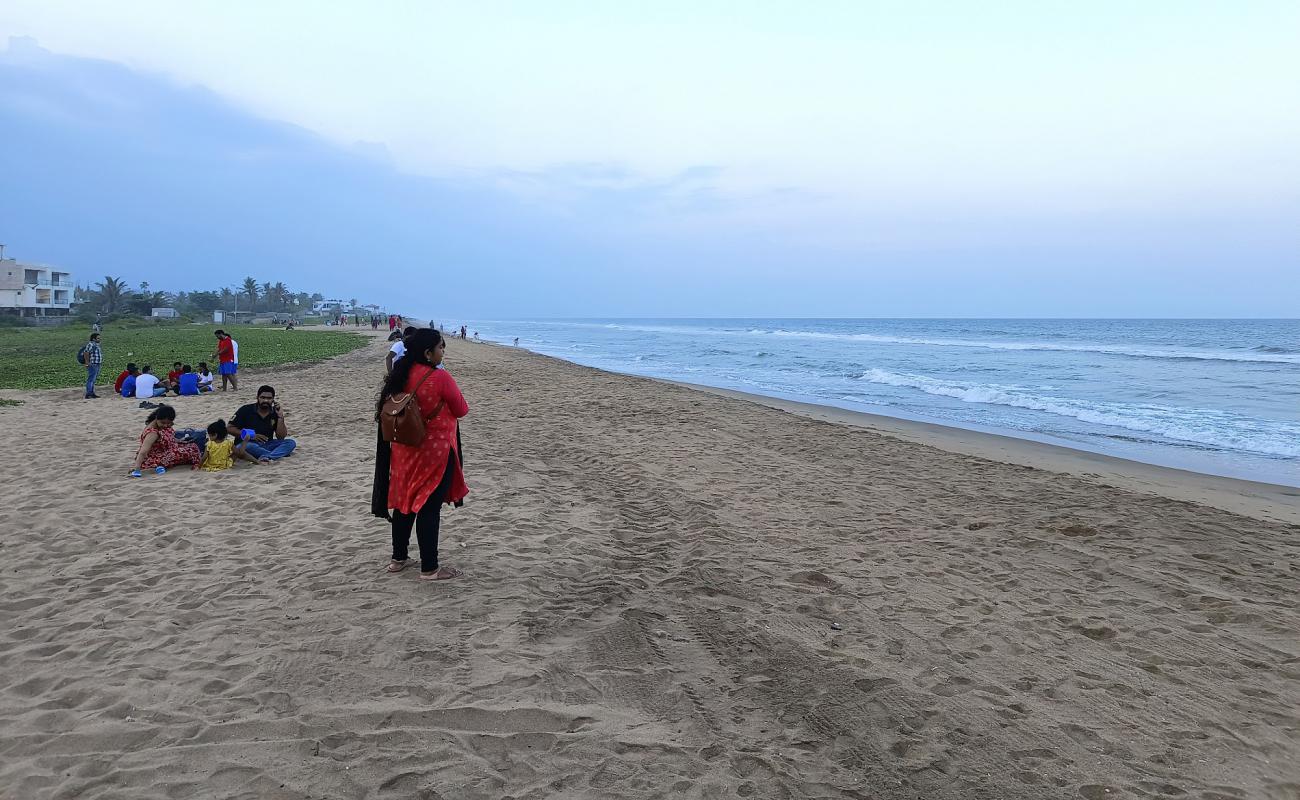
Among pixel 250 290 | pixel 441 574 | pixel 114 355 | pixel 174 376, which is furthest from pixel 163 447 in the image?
pixel 250 290

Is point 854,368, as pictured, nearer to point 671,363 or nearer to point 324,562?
point 671,363

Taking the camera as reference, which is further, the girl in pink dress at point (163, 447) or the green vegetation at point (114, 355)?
the green vegetation at point (114, 355)

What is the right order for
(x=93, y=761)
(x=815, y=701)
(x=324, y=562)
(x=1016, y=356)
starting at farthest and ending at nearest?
(x=1016, y=356)
(x=324, y=562)
(x=815, y=701)
(x=93, y=761)

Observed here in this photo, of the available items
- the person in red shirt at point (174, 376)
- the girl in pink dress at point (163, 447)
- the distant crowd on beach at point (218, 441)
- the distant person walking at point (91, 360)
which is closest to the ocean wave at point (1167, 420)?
the distant crowd on beach at point (218, 441)

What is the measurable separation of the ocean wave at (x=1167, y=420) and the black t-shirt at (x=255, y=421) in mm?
14252

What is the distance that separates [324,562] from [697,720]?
3.08 metres

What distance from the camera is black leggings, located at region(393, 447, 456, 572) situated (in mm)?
4453

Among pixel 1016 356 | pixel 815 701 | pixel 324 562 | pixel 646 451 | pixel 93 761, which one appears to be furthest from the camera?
pixel 1016 356

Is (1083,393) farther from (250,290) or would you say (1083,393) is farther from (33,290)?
(250,290)

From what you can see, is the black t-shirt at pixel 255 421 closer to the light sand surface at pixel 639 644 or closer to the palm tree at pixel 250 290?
the light sand surface at pixel 639 644

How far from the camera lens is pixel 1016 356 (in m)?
36.3

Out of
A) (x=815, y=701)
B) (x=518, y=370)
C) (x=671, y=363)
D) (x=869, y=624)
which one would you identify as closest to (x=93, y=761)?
(x=815, y=701)

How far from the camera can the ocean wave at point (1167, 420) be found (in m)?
12.1

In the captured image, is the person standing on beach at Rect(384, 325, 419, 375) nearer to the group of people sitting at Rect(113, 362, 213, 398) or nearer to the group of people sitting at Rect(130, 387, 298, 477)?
the group of people sitting at Rect(130, 387, 298, 477)
